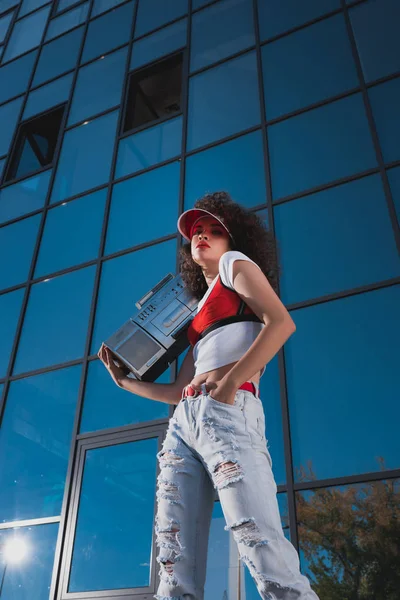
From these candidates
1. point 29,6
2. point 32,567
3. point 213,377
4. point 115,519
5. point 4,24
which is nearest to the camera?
point 213,377

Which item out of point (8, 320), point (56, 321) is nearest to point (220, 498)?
point (56, 321)

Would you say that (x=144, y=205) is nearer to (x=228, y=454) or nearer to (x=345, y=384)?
(x=345, y=384)

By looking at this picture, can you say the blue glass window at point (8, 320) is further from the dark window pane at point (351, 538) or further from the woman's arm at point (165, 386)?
the dark window pane at point (351, 538)

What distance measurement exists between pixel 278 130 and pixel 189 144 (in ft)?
3.10

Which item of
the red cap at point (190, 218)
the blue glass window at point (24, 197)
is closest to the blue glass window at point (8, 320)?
the blue glass window at point (24, 197)

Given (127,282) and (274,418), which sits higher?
(127,282)

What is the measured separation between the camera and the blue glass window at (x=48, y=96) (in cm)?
675

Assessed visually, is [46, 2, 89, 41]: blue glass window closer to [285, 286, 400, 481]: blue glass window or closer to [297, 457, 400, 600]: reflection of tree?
[285, 286, 400, 481]: blue glass window

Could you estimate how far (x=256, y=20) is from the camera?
18.0 ft

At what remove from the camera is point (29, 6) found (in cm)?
887

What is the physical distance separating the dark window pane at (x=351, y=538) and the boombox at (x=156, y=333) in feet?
3.95

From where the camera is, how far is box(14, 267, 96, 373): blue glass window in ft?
14.1

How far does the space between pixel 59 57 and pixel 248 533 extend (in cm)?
755

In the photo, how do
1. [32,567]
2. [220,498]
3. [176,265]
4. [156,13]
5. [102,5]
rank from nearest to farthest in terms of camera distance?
[220,498], [32,567], [176,265], [156,13], [102,5]
